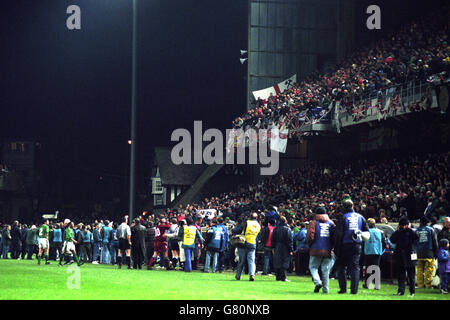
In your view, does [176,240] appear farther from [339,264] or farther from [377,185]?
[339,264]

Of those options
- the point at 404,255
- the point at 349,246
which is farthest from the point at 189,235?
the point at 404,255

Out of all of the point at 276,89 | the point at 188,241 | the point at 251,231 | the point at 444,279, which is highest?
the point at 276,89

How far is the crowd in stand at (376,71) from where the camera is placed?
32181 millimetres

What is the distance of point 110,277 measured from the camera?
72.7 feet

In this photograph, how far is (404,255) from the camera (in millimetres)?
17828

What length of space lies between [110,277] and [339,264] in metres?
7.47

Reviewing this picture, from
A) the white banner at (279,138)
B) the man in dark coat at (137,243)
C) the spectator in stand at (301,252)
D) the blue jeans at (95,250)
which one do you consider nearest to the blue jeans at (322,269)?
the spectator in stand at (301,252)

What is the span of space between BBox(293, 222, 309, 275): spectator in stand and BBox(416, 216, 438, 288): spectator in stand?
6.38 meters

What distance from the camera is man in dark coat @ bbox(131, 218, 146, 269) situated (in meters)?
28.3

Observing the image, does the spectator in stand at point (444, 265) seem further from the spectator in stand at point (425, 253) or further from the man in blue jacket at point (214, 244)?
the man in blue jacket at point (214, 244)

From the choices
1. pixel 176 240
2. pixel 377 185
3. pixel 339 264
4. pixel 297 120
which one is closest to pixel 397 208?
pixel 377 185

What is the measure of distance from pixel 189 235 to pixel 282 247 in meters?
4.91

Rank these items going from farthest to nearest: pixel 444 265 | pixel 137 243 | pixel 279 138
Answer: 1. pixel 279 138
2. pixel 137 243
3. pixel 444 265

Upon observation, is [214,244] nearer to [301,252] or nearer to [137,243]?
[137,243]
